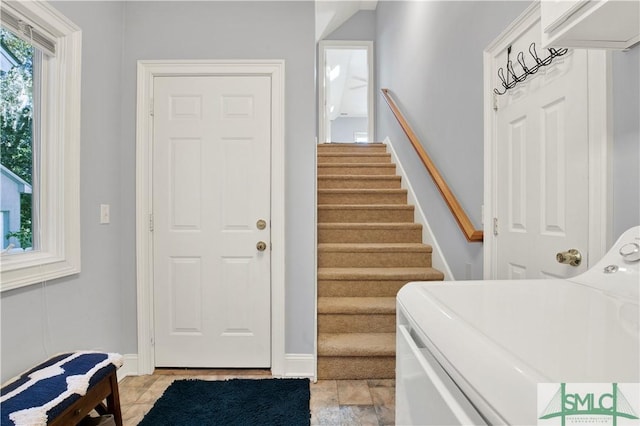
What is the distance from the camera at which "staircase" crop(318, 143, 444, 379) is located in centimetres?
225

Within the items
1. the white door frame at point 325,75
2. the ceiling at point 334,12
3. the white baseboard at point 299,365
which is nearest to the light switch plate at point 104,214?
the white baseboard at point 299,365

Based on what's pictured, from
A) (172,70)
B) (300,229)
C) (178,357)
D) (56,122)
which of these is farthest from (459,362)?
(172,70)

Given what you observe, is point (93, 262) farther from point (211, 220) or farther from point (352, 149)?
point (352, 149)

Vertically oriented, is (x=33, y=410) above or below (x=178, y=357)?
above

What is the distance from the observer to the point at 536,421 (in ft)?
1.27

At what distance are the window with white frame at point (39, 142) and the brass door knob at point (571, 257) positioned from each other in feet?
7.47

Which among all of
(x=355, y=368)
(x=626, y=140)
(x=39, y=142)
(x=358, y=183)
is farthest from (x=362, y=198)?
(x=39, y=142)

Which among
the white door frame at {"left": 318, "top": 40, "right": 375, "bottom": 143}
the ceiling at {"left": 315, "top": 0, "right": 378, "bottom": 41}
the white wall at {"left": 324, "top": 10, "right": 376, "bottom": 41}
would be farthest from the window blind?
the white wall at {"left": 324, "top": 10, "right": 376, "bottom": 41}

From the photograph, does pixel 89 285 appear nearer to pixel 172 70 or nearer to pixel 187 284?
pixel 187 284

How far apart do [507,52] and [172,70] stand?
2.08 metres

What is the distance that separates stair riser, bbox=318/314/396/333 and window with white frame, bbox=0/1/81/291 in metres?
1.56

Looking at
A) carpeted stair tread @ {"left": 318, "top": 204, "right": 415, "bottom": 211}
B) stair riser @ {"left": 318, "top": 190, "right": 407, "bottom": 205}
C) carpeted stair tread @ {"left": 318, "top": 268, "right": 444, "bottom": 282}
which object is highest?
stair riser @ {"left": 318, "top": 190, "right": 407, "bottom": 205}

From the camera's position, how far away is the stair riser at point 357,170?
4156mm

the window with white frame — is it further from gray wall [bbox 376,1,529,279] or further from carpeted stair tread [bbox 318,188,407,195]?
gray wall [bbox 376,1,529,279]
